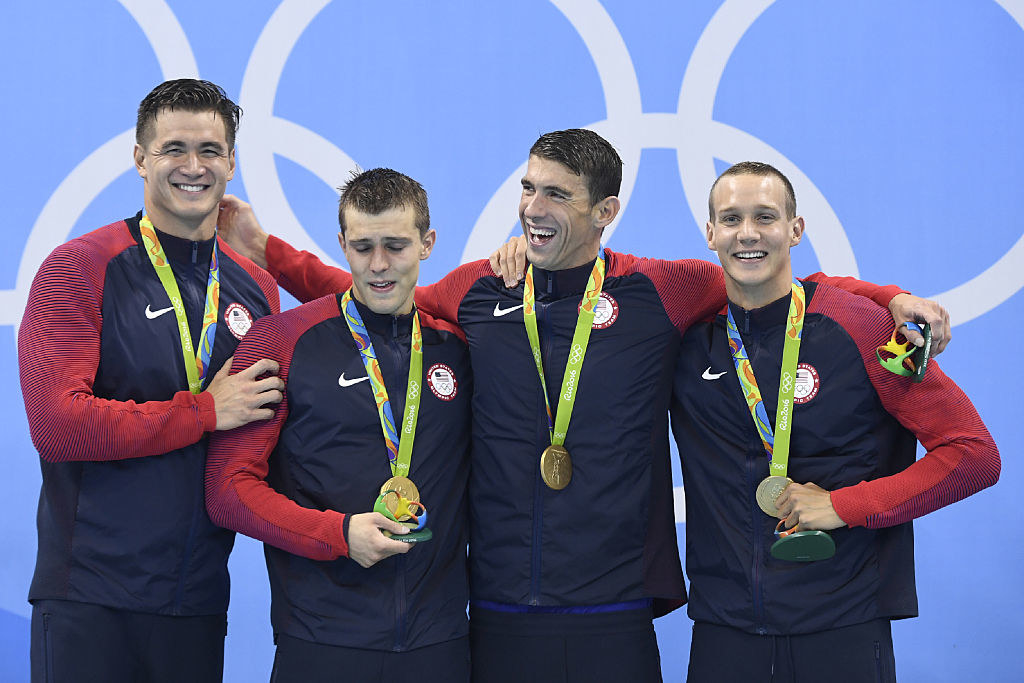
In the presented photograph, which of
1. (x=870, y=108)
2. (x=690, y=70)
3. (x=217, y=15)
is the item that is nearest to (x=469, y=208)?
(x=690, y=70)

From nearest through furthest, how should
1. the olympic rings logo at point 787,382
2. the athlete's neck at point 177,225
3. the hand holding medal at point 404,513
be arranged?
the hand holding medal at point 404,513 < the olympic rings logo at point 787,382 < the athlete's neck at point 177,225

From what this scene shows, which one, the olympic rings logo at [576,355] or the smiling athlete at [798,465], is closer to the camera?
the smiling athlete at [798,465]

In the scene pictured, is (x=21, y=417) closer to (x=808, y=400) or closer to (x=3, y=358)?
(x=3, y=358)

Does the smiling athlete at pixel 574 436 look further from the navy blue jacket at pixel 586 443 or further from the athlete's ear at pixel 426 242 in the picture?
the athlete's ear at pixel 426 242

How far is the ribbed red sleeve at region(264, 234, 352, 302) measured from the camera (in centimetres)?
362

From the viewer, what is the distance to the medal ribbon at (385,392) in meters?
2.95

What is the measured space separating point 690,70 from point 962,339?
1965 millimetres

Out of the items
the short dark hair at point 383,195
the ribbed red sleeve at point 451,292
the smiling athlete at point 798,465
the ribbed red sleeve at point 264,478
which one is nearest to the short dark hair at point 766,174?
the smiling athlete at point 798,465

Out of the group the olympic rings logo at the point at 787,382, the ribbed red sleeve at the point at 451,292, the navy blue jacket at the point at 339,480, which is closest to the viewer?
the navy blue jacket at the point at 339,480

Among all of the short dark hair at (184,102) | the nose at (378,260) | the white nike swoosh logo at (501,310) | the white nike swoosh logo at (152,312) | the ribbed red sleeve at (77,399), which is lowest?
the ribbed red sleeve at (77,399)

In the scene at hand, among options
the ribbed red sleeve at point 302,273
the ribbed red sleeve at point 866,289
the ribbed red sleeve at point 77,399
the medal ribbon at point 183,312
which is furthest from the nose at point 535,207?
the ribbed red sleeve at point 77,399

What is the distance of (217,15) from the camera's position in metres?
5.46

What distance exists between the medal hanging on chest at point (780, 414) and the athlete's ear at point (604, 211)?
1.88 feet

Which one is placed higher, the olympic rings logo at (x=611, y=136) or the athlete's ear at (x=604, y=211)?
the olympic rings logo at (x=611, y=136)
